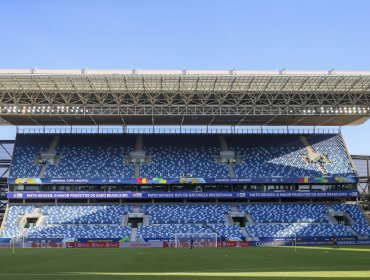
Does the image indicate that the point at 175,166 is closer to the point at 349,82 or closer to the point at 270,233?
the point at 270,233

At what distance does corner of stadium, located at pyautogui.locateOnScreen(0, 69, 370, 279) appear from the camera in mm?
56312

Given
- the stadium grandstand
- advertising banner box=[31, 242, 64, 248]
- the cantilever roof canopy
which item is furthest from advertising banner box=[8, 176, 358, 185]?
advertising banner box=[31, 242, 64, 248]

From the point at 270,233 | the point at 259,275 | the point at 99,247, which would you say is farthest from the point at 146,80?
the point at 259,275

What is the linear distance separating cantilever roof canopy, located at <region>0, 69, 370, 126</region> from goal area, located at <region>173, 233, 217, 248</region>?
13.7m

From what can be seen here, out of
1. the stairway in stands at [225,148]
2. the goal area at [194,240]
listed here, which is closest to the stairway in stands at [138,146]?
the stairway in stands at [225,148]

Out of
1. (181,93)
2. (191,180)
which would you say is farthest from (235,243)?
(181,93)

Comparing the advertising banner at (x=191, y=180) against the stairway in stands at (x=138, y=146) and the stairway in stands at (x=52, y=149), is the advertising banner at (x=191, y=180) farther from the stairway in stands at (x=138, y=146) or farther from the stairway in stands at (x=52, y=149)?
the stairway in stands at (x=138, y=146)

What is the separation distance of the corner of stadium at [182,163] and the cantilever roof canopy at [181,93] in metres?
0.20

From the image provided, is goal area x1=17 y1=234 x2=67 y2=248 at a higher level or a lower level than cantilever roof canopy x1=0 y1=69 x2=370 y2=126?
lower

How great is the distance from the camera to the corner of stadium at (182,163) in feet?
185

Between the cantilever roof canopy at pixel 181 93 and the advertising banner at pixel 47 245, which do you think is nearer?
the cantilever roof canopy at pixel 181 93

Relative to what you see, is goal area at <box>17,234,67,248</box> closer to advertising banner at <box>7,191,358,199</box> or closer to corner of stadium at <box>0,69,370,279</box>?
corner of stadium at <box>0,69,370,279</box>

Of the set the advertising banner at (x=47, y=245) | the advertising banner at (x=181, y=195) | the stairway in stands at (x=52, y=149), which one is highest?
the stairway in stands at (x=52, y=149)

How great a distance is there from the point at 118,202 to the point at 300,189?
23690 millimetres
